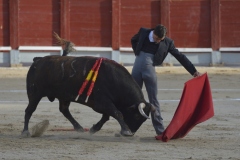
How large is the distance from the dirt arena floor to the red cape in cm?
15

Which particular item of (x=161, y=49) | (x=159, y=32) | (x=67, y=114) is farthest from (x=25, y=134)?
(x=159, y=32)

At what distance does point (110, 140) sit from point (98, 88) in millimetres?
561

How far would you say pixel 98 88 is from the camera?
890 cm

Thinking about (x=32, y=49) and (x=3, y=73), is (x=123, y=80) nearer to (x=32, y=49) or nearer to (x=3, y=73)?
(x=3, y=73)

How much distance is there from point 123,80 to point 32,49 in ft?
40.4

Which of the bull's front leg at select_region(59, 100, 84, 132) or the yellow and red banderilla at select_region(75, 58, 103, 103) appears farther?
the bull's front leg at select_region(59, 100, 84, 132)

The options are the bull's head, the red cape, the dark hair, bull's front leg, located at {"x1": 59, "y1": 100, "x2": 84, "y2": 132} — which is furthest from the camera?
bull's front leg, located at {"x1": 59, "y1": 100, "x2": 84, "y2": 132}

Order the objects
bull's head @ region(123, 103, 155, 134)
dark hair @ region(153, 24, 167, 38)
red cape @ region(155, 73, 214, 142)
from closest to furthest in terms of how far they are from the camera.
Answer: dark hair @ region(153, 24, 167, 38)
bull's head @ region(123, 103, 155, 134)
red cape @ region(155, 73, 214, 142)

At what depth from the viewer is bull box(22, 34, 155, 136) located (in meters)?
8.87

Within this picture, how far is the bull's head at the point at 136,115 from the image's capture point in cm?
884

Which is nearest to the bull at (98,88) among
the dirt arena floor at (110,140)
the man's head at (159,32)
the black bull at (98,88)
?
the black bull at (98,88)

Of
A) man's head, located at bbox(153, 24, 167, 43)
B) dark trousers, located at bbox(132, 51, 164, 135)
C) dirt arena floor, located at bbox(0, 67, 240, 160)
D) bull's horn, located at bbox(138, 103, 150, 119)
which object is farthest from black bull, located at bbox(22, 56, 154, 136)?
man's head, located at bbox(153, 24, 167, 43)

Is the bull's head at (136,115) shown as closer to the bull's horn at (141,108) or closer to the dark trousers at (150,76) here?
the bull's horn at (141,108)

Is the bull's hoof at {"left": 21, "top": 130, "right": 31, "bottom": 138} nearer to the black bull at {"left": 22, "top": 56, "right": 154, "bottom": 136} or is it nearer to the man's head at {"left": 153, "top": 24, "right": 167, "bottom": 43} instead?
the black bull at {"left": 22, "top": 56, "right": 154, "bottom": 136}
